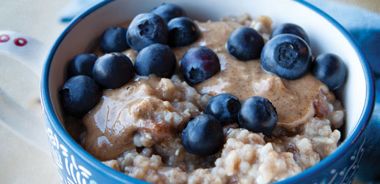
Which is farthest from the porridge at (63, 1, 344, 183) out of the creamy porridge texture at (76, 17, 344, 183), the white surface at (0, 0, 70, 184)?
the white surface at (0, 0, 70, 184)

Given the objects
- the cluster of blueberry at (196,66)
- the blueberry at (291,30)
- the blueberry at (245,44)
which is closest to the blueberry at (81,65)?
the cluster of blueberry at (196,66)

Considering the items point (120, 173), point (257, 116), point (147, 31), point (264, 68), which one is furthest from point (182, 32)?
point (120, 173)

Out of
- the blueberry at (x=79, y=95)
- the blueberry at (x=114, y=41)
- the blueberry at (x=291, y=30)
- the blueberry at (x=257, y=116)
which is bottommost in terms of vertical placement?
the blueberry at (x=79, y=95)

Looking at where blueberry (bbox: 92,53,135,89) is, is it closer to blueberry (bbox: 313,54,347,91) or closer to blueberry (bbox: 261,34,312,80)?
blueberry (bbox: 261,34,312,80)

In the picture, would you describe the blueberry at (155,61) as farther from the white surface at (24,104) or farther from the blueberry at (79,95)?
the white surface at (24,104)

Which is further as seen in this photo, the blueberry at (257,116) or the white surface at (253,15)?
the white surface at (253,15)
